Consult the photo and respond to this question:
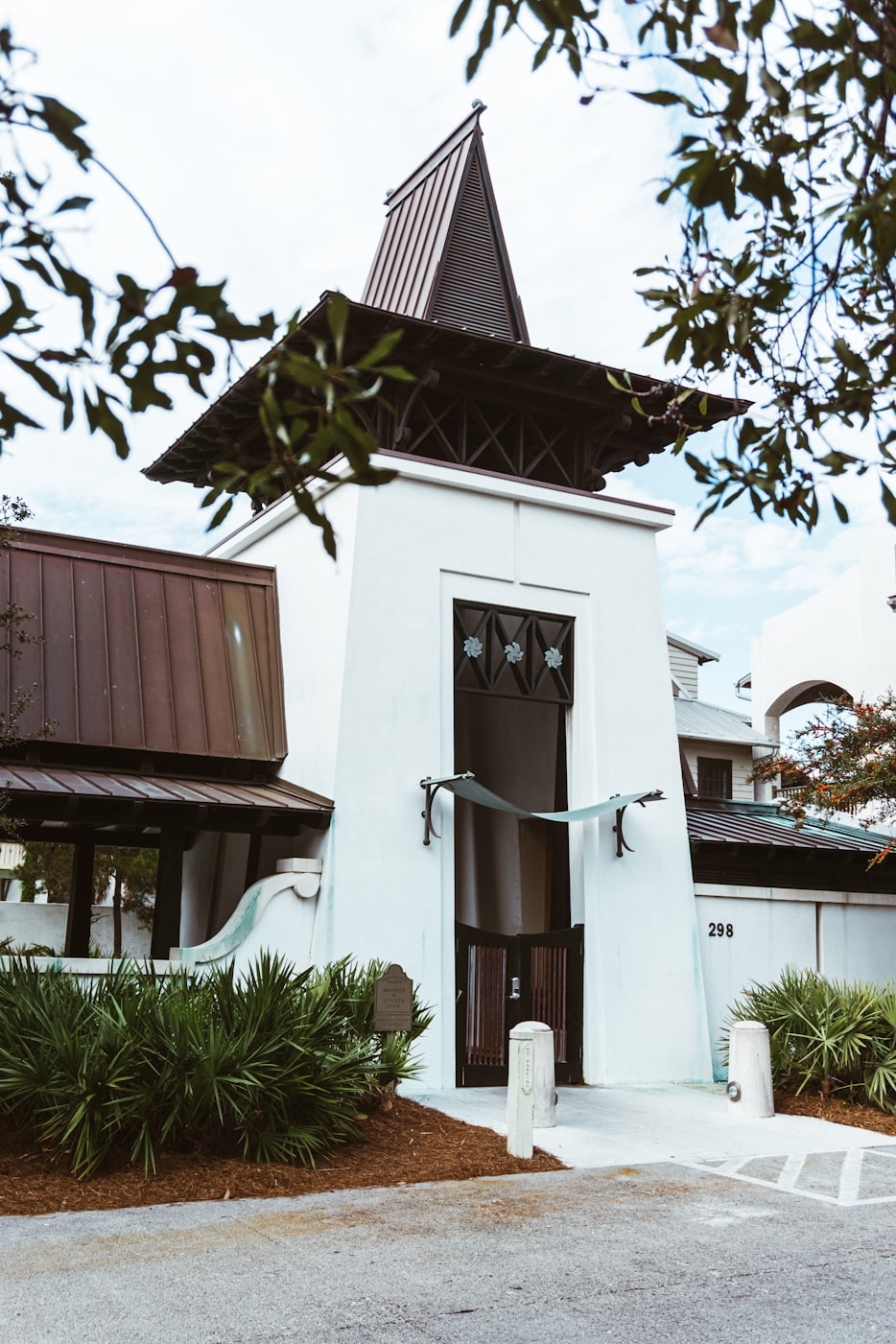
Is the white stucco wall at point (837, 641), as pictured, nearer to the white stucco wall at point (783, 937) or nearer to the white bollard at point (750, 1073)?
the white stucco wall at point (783, 937)

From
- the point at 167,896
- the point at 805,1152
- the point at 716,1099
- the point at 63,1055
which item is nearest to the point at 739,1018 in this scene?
the point at 716,1099

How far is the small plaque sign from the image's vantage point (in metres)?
11.1

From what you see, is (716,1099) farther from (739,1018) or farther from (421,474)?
(421,474)

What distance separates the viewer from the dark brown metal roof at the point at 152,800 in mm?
12773

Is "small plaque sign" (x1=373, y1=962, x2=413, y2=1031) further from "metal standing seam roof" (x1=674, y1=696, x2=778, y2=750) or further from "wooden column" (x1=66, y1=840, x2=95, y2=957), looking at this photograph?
"metal standing seam roof" (x1=674, y1=696, x2=778, y2=750)

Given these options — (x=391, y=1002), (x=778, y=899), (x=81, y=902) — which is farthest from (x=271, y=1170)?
(x=778, y=899)

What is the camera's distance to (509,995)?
15.0 m

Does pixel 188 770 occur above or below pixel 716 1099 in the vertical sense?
above

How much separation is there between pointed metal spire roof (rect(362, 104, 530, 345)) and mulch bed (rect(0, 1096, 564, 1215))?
1112 centimetres

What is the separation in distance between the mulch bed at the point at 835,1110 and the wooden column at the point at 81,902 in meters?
9.41

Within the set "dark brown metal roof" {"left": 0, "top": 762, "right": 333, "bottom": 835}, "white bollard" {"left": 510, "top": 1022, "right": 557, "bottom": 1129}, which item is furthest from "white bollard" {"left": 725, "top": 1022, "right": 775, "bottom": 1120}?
"dark brown metal roof" {"left": 0, "top": 762, "right": 333, "bottom": 835}

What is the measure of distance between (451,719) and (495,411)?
4.49 metres

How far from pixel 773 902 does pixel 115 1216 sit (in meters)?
11.6

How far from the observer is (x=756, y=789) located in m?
29.7
